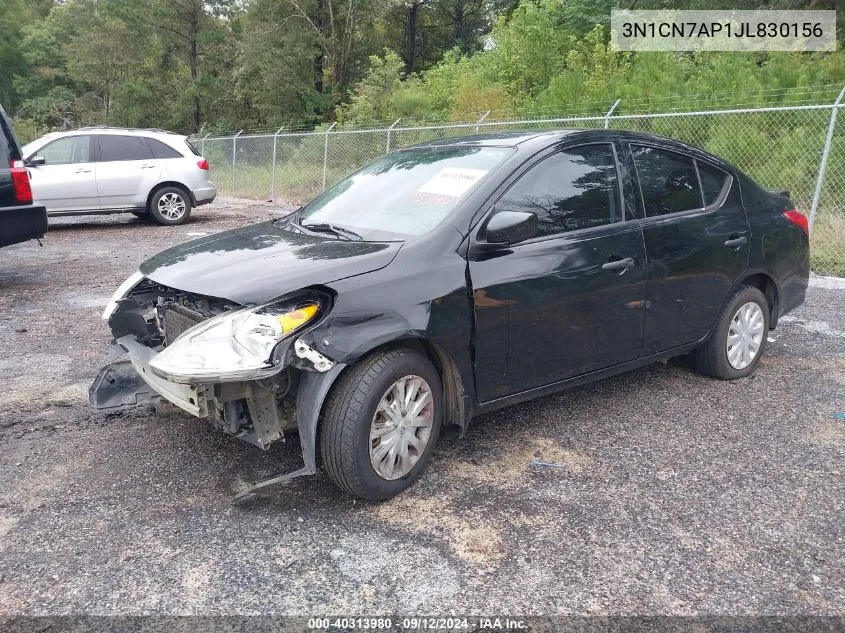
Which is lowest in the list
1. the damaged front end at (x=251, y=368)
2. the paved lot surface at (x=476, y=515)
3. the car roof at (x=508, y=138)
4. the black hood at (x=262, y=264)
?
the paved lot surface at (x=476, y=515)

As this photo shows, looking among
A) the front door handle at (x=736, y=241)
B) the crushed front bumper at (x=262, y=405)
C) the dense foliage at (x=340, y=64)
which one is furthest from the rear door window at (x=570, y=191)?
the dense foliage at (x=340, y=64)

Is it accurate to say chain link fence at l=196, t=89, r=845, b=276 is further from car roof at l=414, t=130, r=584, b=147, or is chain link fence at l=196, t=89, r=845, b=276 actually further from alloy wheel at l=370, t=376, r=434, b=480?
alloy wheel at l=370, t=376, r=434, b=480

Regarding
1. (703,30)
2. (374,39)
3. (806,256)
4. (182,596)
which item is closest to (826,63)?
(703,30)

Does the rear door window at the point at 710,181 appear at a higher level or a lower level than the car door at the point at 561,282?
higher

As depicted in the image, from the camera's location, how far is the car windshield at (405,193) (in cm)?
346

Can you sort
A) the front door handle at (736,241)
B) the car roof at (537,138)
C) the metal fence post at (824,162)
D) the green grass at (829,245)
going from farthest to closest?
the green grass at (829,245), the metal fence post at (824,162), the front door handle at (736,241), the car roof at (537,138)

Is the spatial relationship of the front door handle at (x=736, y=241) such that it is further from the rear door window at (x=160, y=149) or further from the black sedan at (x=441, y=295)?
the rear door window at (x=160, y=149)

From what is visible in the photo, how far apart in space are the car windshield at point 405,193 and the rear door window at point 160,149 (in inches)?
350

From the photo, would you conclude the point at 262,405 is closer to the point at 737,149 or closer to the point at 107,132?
the point at 737,149

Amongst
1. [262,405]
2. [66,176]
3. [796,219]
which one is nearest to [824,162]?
[796,219]

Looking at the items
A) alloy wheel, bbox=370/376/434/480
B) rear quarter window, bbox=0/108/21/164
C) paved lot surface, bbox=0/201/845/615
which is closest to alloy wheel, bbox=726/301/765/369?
paved lot surface, bbox=0/201/845/615

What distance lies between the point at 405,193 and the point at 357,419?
4.71ft

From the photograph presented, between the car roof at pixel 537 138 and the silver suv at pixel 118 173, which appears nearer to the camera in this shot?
the car roof at pixel 537 138

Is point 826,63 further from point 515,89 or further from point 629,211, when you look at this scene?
point 629,211
